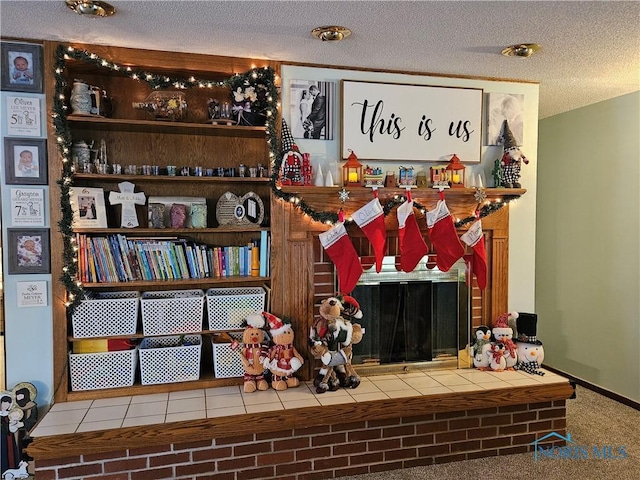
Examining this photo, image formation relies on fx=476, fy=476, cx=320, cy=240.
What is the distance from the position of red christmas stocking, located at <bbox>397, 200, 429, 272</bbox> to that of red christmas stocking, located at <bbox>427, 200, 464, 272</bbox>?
10cm

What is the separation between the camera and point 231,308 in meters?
2.86

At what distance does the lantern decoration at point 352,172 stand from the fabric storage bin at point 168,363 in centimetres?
133

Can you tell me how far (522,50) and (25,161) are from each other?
2740 mm

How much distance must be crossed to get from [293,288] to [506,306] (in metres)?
1.51

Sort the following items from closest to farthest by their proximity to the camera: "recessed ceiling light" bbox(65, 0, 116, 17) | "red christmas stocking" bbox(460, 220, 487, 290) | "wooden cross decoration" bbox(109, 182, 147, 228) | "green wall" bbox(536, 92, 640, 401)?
"recessed ceiling light" bbox(65, 0, 116, 17) < "wooden cross decoration" bbox(109, 182, 147, 228) < "red christmas stocking" bbox(460, 220, 487, 290) < "green wall" bbox(536, 92, 640, 401)

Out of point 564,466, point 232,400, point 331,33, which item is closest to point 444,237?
point 331,33

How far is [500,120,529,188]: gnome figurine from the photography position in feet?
10.2

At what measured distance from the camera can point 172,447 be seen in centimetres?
239

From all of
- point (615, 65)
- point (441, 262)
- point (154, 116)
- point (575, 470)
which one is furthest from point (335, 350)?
point (615, 65)

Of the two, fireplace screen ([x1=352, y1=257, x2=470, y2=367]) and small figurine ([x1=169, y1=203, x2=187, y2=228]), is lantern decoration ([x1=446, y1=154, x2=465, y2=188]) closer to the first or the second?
fireplace screen ([x1=352, y1=257, x2=470, y2=367])

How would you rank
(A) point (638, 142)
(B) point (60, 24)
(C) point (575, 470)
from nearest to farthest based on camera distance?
(B) point (60, 24)
(C) point (575, 470)
(A) point (638, 142)

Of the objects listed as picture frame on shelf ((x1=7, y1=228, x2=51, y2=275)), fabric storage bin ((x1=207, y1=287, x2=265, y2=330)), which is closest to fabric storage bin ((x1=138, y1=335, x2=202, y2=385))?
fabric storage bin ((x1=207, y1=287, x2=265, y2=330))

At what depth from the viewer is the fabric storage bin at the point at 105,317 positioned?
265 centimetres

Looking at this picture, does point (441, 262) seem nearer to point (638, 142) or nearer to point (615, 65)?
point (615, 65)
